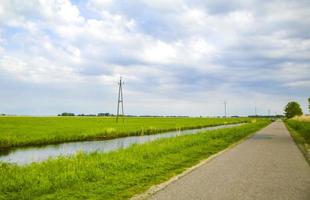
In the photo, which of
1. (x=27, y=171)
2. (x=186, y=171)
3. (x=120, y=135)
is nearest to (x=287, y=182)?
(x=186, y=171)

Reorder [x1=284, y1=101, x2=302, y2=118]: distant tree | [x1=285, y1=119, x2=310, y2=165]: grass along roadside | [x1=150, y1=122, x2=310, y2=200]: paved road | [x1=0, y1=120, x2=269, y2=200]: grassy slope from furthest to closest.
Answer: [x1=284, y1=101, x2=302, y2=118]: distant tree
[x1=285, y1=119, x2=310, y2=165]: grass along roadside
[x1=0, y1=120, x2=269, y2=200]: grassy slope
[x1=150, y1=122, x2=310, y2=200]: paved road

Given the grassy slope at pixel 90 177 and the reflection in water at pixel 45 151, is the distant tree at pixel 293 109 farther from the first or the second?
the grassy slope at pixel 90 177

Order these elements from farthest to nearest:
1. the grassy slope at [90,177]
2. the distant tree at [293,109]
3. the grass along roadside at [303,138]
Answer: the distant tree at [293,109] < the grass along roadside at [303,138] < the grassy slope at [90,177]

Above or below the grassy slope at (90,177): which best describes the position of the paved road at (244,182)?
below

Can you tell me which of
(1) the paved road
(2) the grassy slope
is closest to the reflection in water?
(2) the grassy slope

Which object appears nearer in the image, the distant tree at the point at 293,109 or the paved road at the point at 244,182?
the paved road at the point at 244,182

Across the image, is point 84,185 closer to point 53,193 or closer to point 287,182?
point 53,193

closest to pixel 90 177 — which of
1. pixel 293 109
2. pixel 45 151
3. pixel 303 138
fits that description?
pixel 45 151

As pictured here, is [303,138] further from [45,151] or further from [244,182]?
[244,182]

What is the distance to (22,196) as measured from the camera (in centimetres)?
801

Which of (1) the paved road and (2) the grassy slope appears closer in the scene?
(1) the paved road

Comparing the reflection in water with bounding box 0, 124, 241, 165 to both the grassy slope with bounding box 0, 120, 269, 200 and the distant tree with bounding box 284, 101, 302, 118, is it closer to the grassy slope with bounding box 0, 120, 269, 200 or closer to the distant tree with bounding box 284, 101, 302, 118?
the grassy slope with bounding box 0, 120, 269, 200

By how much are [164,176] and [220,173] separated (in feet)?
6.44

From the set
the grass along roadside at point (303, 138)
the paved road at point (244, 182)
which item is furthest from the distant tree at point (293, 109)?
the paved road at point (244, 182)
